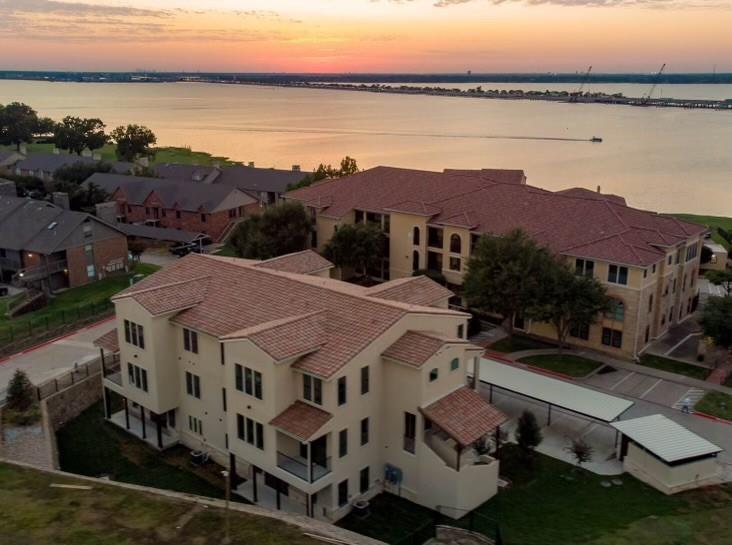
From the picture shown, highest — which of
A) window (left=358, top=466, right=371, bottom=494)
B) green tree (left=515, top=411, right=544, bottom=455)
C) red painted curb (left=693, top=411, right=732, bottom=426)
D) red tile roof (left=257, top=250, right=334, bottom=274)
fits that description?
red tile roof (left=257, top=250, right=334, bottom=274)

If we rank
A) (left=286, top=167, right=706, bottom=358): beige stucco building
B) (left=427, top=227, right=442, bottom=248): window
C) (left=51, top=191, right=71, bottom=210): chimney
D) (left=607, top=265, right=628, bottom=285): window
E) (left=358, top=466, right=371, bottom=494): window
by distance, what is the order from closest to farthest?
(left=358, top=466, right=371, bottom=494): window
(left=607, top=265, right=628, bottom=285): window
(left=286, top=167, right=706, bottom=358): beige stucco building
(left=427, top=227, right=442, bottom=248): window
(left=51, top=191, right=71, bottom=210): chimney

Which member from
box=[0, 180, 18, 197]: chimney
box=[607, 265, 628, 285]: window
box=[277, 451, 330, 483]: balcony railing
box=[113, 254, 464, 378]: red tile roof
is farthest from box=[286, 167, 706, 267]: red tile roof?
box=[0, 180, 18, 197]: chimney

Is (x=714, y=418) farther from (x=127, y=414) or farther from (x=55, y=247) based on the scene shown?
(x=55, y=247)

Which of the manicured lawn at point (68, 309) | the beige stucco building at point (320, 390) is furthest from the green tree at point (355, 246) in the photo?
the beige stucco building at point (320, 390)

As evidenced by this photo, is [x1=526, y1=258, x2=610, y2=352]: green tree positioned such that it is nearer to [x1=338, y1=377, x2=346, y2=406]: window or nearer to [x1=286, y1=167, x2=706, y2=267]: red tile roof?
[x1=286, y1=167, x2=706, y2=267]: red tile roof

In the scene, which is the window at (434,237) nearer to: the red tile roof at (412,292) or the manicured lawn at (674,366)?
the manicured lawn at (674,366)

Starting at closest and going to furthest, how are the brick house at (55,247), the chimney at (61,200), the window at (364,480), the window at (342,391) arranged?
the window at (342,391) → the window at (364,480) → the brick house at (55,247) → the chimney at (61,200)
